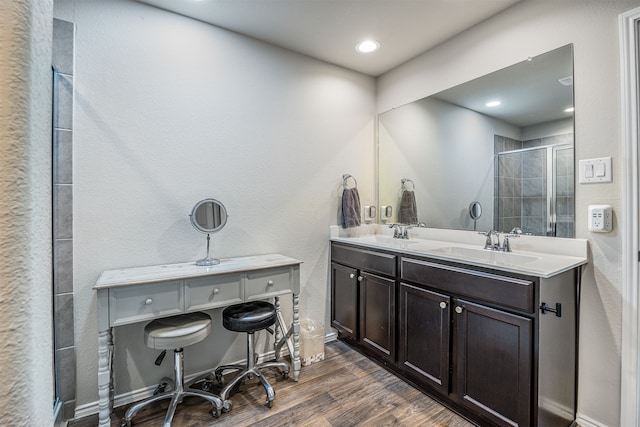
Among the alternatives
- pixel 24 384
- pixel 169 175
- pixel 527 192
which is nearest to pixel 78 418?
pixel 169 175

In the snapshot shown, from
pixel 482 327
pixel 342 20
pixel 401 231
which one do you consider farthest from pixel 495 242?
pixel 342 20

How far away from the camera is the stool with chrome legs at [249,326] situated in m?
1.89

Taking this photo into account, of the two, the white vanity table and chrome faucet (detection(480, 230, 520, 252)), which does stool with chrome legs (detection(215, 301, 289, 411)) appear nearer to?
the white vanity table

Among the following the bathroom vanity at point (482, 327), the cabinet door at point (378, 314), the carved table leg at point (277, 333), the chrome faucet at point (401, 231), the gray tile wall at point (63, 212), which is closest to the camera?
the bathroom vanity at point (482, 327)

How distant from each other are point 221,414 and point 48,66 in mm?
2015

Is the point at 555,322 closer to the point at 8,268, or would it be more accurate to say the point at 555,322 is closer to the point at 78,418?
the point at 8,268

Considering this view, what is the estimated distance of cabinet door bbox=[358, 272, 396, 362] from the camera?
2.21m

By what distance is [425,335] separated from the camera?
198 cm

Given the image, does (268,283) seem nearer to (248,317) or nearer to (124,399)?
(248,317)

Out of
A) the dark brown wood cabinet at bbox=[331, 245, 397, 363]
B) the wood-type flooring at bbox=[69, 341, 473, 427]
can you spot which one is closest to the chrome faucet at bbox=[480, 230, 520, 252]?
the dark brown wood cabinet at bbox=[331, 245, 397, 363]

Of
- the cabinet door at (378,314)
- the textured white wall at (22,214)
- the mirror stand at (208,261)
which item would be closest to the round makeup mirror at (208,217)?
the mirror stand at (208,261)

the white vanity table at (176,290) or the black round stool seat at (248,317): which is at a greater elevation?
the white vanity table at (176,290)

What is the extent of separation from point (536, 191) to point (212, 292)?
6.92 ft

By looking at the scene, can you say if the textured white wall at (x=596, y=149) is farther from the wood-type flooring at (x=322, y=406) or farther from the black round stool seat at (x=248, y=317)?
the black round stool seat at (x=248, y=317)
